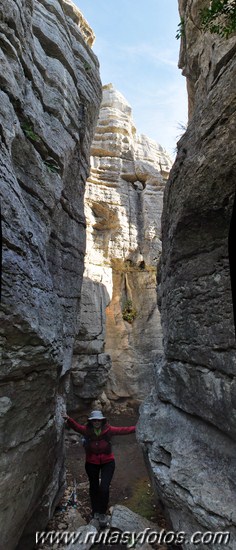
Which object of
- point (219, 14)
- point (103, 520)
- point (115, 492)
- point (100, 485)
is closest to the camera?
point (219, 14)

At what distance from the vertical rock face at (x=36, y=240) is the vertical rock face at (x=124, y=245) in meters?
10.2

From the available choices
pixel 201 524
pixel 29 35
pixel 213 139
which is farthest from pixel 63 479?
pixel 29 35

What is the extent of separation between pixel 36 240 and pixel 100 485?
5.85 metres

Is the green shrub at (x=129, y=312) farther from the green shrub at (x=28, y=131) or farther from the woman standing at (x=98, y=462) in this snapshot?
the green shrub at (x=28, y=131)

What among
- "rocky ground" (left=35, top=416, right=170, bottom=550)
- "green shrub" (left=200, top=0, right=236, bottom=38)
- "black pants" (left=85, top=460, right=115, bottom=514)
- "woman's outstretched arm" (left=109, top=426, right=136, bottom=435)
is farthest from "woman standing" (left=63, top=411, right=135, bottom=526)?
"green shrub" (left=200, top=0, right=236, bottom=38)

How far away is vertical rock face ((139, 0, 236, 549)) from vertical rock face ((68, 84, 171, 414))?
12181mm

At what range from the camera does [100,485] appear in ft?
23.4

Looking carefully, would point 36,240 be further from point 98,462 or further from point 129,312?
point 129,312

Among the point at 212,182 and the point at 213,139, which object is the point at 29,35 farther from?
the point at 212,182

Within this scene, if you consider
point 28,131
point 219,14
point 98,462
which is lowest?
point 98,462

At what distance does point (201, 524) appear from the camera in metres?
4.81

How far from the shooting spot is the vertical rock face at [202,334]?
4.98 metres

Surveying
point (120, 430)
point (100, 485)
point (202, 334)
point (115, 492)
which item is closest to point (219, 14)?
point (202, 334)

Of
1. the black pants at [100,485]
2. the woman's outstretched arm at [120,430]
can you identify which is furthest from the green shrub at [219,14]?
the black pants at [100,485]
